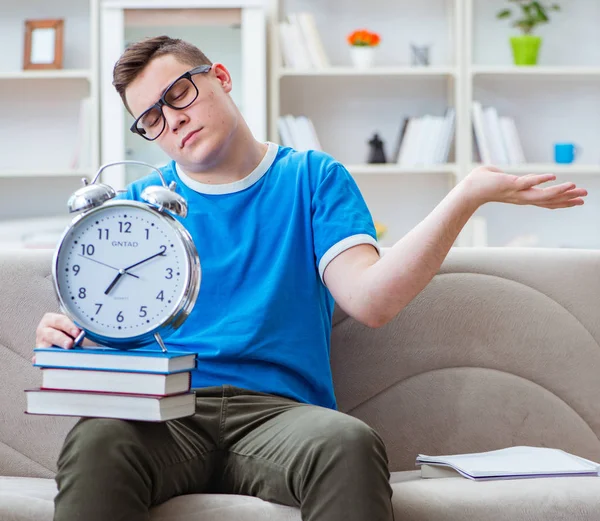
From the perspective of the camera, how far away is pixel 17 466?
1.74m

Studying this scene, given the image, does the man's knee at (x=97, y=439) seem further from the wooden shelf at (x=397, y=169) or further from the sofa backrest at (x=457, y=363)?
the wooden shelf at (x=397, y=169)

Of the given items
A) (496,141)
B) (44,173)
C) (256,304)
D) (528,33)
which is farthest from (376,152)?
(256,304)

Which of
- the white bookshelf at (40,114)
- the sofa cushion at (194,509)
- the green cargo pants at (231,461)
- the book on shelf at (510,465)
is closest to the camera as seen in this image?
the green cargo pants at (231,461)

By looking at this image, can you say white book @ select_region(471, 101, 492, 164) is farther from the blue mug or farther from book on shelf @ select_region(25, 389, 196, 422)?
book on shelf @ select_region(25, 389, 196, 422)

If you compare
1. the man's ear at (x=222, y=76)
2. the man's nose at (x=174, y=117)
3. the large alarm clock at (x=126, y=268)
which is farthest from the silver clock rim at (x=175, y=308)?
the man's ear at (x=222, y=76)

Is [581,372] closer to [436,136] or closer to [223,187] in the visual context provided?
[223,187]

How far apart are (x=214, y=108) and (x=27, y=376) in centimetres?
67

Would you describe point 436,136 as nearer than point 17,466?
No

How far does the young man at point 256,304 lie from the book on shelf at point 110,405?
2cm

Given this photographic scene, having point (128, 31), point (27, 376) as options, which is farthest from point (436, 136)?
point (27, 376)

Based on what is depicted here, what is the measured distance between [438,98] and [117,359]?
3542mm

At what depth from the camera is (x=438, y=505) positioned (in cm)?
134

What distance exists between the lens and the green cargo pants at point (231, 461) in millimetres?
1166

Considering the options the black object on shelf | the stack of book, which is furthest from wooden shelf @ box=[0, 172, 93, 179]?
the stack of book
